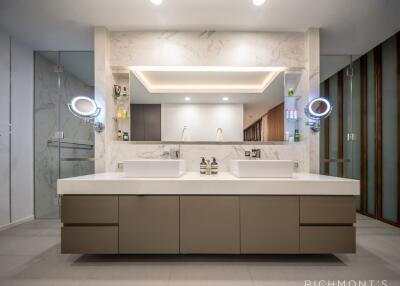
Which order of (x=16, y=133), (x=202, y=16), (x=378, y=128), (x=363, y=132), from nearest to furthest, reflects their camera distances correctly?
(x=202, y=16) < (x=16, y=133) < (x=378, y=128) < (x=363, y=132)

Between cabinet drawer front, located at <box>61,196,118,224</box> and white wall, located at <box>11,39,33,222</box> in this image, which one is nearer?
cabinet drawer front, located at <box>61,196,118,224</box>

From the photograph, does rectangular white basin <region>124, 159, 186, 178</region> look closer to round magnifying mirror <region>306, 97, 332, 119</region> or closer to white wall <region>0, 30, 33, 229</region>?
round magnifying mirror <region>306, 97, 332, 119</region>

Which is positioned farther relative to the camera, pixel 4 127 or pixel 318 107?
pixel 4 127

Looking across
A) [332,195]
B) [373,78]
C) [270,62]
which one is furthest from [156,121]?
[373,78]

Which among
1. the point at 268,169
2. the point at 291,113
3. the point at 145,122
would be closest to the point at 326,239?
the point at 268,169

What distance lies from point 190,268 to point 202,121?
1.48 metres

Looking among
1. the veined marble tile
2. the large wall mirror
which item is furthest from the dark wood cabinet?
the veined marble tile

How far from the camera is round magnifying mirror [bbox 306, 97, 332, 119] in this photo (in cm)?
256

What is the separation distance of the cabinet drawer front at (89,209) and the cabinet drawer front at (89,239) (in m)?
0.06

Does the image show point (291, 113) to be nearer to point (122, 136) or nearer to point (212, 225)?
point (212, 225)

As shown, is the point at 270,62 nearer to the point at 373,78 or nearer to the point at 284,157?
the point at 284,157

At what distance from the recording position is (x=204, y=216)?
1965 mm

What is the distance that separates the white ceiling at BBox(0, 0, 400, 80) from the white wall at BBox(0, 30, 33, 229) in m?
0.43

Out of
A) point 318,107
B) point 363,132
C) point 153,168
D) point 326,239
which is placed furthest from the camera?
point 363,132
